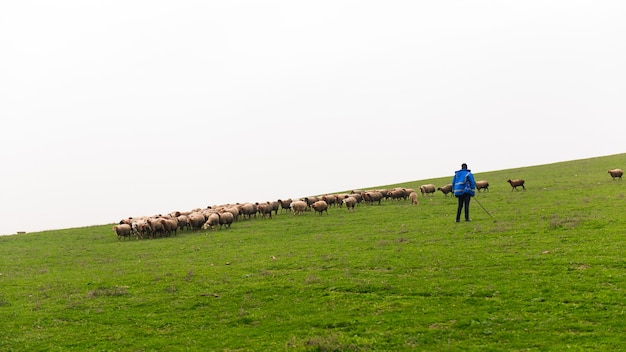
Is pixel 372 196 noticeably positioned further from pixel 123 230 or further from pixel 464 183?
pixel 123 230

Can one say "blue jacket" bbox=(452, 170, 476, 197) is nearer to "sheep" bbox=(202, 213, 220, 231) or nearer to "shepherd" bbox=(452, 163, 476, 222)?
"shepherd" bbox=(452, 163, 476, 222)

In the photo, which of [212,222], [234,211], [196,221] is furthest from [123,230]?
[234,211]

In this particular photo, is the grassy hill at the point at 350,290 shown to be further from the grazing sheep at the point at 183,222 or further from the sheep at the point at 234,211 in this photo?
the sheep at the point at 234,211

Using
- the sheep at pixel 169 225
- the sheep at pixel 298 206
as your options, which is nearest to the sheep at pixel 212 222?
the sheep at pixel 169 225

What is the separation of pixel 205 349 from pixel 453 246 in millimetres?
13366

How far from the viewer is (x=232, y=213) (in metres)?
42.7

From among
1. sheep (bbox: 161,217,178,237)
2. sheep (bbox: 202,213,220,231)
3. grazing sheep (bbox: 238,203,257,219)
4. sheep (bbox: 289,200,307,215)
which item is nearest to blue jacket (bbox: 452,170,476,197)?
sheep (bbox: 289,200,307,215)

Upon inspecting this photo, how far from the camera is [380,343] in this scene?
11750 millimetres

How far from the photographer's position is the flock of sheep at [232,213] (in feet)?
123

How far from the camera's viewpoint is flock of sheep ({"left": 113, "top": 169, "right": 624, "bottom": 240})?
3747cm

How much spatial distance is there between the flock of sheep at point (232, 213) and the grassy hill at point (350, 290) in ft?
19.4

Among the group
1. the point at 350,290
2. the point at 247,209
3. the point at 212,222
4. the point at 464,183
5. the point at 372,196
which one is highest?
the point at 464,183

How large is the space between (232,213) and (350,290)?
90.3 feet

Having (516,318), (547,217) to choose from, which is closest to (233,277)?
(516,318)
